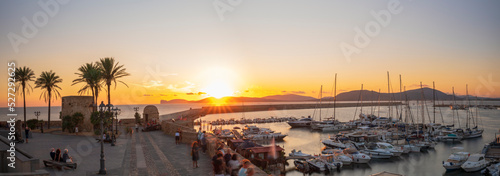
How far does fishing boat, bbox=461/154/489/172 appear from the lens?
31.8m

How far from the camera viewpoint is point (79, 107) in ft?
115

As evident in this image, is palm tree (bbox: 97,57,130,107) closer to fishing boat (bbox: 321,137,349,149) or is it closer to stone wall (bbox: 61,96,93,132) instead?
stone wall (bbox: 61,96,93,132)

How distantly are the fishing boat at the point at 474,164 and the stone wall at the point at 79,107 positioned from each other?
1749 inches

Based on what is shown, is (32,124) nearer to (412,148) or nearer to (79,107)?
(79,107)

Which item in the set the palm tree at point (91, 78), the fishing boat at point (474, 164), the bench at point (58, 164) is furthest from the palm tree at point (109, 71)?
the fishing boat at point (474, 164)

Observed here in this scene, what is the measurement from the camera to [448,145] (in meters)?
52.5

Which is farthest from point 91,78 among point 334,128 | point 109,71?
point 334,128

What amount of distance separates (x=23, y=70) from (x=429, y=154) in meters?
61.2

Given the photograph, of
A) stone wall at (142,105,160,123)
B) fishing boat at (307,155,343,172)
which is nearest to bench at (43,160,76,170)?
fishing boat at (307,155,343,172)

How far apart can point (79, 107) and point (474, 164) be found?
151 ft

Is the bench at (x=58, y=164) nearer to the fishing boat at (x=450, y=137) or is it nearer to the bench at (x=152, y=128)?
the bench at (x=152, y=128)

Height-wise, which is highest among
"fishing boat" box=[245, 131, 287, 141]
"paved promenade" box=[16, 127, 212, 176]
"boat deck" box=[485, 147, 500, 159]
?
"paved promenade" box=[16, 127, 212, 176]

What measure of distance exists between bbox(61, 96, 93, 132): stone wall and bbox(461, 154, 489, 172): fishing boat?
44419 millimetres

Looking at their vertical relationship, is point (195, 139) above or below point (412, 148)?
above
